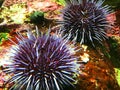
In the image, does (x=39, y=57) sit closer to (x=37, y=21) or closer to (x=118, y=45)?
(x=37, y=21)

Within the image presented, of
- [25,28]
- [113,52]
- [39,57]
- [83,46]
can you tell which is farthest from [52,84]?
[113,52]

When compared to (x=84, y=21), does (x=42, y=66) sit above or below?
below

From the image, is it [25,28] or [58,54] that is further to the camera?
[25,28]

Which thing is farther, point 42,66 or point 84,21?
point 84,21

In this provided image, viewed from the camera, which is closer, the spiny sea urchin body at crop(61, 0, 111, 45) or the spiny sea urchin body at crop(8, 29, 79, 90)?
the spiny sea urchin body at crop(8, 29, 79, 90)

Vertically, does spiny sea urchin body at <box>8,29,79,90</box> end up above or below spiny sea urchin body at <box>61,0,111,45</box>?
below
